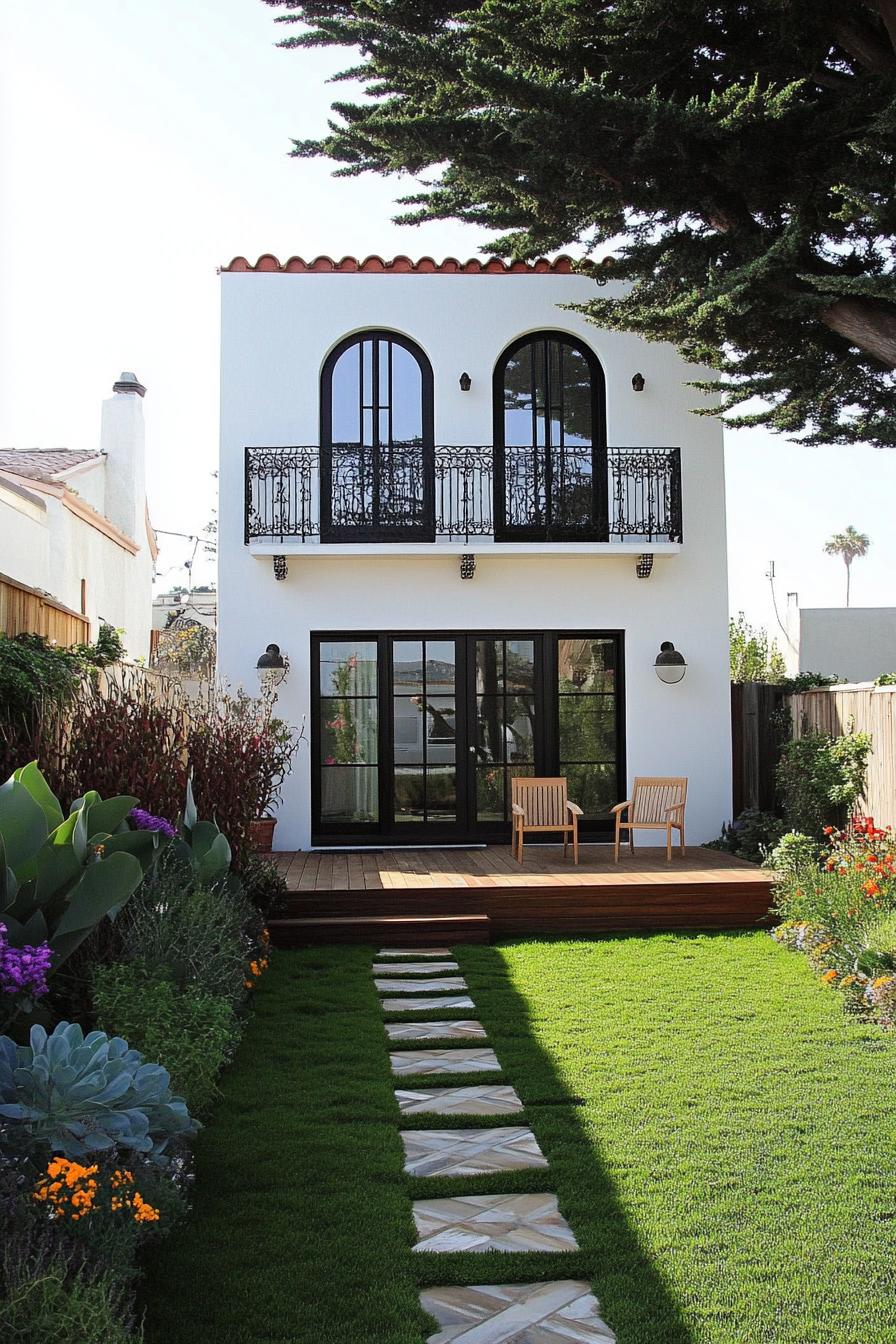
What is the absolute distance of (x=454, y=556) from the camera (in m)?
12.4

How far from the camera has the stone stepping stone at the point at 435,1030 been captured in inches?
259

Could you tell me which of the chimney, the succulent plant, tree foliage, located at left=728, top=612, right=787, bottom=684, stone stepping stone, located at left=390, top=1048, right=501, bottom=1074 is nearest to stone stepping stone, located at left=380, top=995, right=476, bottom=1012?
stone stepping stone, located at left=390, top=1048, right=501, bottom=1074

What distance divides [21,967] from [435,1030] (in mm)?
3244

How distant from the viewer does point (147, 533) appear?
2259 cm

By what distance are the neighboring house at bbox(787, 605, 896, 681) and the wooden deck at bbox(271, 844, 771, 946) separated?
A: 47.0 feet

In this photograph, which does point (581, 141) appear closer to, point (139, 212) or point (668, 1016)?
point (139, 212)

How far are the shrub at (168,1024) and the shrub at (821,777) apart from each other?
6.80m

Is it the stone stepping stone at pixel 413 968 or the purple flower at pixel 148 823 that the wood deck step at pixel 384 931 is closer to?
the stone stepping stone at pixel 413 968

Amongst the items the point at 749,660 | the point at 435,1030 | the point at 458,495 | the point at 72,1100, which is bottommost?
the point at 435,1030

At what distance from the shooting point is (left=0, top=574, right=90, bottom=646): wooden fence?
816 cm

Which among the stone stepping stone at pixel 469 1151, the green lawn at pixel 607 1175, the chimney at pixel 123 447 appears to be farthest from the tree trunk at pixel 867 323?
the chimney at pixel 123 447

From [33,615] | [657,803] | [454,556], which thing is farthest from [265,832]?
[657,803]

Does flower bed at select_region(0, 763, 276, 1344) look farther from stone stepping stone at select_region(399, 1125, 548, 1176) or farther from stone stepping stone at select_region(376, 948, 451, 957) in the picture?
stone stepping stone at select_region(376, 948, 451, 957)

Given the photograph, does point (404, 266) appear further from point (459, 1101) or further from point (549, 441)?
point (459, 1101)
